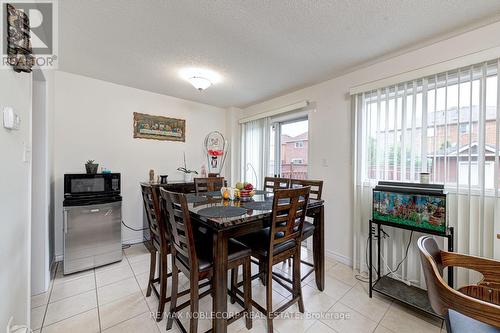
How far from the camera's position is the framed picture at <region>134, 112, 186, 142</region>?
10.6ft

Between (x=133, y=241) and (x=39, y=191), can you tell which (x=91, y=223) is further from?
(x=133, y=241)

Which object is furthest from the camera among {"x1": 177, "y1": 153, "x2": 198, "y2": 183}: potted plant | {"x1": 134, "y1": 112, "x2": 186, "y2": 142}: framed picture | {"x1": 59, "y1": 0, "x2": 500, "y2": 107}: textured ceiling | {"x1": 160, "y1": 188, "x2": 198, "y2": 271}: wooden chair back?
{"x1": 177, "y1": 153, "x2": 198, "y2": 183}: potted plant

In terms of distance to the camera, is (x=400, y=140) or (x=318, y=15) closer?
Answer: (x=318, y=15)

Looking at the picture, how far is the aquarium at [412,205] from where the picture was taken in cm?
165

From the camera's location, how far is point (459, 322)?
89 centimetres

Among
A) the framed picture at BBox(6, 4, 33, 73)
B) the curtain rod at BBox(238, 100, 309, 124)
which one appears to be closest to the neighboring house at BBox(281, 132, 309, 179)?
the curtain rod at BBox(238, 100, 309, 124)

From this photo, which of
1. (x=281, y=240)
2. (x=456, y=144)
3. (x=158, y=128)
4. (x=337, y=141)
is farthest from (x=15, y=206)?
(x=456, y=144)

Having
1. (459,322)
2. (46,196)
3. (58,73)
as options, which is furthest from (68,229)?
(459,322)

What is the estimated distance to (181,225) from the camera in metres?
1.29

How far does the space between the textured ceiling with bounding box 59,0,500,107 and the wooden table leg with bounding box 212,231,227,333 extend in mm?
1679

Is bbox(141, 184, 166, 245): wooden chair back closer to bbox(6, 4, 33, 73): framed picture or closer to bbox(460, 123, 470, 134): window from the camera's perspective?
bbox(6, 4, 33, 73): framed picture

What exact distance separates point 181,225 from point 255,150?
281 cm

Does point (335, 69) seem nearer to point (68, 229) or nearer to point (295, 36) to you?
point (295, 36)

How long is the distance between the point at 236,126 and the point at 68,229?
3039 mm
